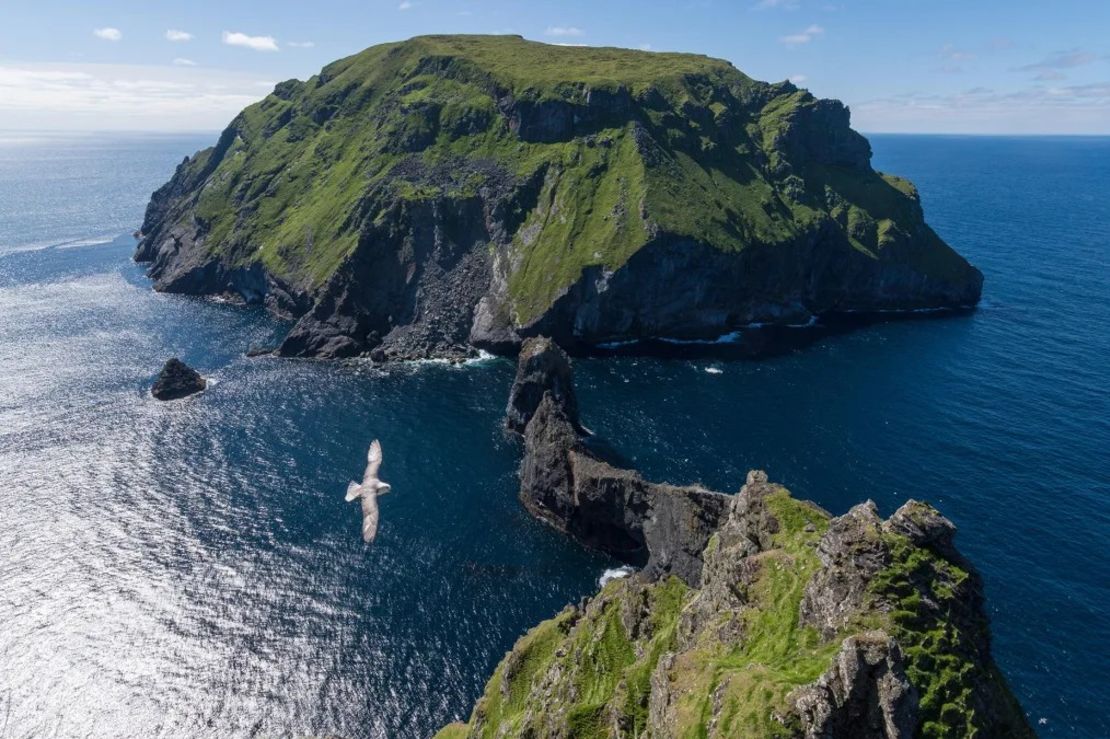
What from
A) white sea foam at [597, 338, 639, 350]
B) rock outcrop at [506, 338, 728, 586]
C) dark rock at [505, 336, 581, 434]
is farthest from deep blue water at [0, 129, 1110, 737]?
white sea foam at [597, 338, 639, 350]

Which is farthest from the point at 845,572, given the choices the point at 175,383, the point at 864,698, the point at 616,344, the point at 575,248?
the point at 575,248

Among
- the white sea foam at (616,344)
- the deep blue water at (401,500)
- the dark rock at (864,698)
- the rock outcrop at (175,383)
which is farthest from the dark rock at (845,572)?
the rock outcrop at (175,383)

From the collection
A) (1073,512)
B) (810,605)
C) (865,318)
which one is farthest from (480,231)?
(810,605)

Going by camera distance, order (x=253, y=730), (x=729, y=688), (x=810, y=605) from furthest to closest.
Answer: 1. (x=253, y=730)
2. (x=810, y=605)
3. (x=729, y=688)

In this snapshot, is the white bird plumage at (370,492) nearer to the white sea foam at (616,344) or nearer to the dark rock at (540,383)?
the dark rock at (540,383)

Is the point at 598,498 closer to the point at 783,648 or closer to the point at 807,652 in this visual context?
the point at 783,648

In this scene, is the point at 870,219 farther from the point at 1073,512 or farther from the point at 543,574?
the point at 543,574
